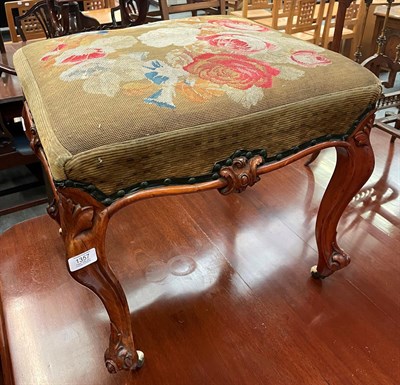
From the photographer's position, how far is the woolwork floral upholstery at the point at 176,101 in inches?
22.0

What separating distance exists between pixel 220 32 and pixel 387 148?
2.80 ft

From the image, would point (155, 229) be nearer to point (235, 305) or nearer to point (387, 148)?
point (235, 305)

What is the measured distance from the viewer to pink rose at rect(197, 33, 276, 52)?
776 millimetres

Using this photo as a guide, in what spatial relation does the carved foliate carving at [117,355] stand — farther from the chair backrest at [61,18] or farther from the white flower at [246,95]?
the chair backrest at [61,18]

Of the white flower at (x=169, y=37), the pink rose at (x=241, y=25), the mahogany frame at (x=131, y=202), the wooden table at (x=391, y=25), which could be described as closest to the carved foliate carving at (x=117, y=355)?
the mahogany frame at (x=131, y=202)

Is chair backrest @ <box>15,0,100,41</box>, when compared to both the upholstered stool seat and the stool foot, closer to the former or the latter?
the upholstered stool seat

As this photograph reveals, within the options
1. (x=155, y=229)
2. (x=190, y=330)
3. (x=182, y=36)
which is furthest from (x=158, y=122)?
(x=155, y=229)

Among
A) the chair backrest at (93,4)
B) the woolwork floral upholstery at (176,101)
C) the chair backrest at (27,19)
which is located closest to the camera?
the woolwork floral upholstery at (176,101)

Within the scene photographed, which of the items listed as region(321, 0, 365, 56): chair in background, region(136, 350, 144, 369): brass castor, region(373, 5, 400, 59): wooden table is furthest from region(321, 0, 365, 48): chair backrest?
region(136, 350, 144, 369): brass castor

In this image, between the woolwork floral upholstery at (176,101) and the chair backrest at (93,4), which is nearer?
the woolwork floral upholstery at (176,101)

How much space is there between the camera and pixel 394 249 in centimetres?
102

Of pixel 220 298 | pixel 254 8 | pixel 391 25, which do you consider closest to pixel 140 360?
pixel 220 298

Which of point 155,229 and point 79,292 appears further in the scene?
point 155,229

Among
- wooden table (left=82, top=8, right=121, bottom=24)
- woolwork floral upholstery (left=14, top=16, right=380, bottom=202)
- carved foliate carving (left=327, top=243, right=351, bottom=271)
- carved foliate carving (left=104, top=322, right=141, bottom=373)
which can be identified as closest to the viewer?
woolwork floral upholstery (left=14, top=16, right=380, bottom=202)
